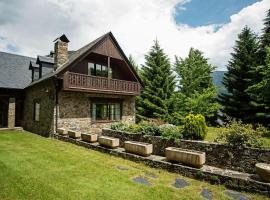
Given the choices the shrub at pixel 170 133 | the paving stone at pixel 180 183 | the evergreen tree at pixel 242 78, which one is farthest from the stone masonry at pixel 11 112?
the evergreen tree at pixel 242 78

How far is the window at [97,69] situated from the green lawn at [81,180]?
9.39 m

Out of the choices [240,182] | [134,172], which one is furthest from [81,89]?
[240,182]

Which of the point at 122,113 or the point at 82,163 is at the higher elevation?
the point at 122,113

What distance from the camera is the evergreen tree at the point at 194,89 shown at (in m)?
21.6

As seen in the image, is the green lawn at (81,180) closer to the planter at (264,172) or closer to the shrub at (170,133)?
the planter at (264,172)

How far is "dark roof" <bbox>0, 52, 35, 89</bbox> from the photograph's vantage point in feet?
60.2

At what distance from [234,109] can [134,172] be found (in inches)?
707

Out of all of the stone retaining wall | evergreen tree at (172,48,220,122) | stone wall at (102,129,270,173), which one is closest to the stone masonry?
the stone retaining wall

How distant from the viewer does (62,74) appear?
14016 millimetres

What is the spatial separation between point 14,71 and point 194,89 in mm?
18183

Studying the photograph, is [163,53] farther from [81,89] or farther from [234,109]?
[81,89]

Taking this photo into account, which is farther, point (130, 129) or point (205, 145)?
point (130, 129)

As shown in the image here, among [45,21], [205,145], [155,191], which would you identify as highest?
[45,21]

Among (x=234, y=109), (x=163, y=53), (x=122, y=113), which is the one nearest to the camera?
(x=122, y=113)
